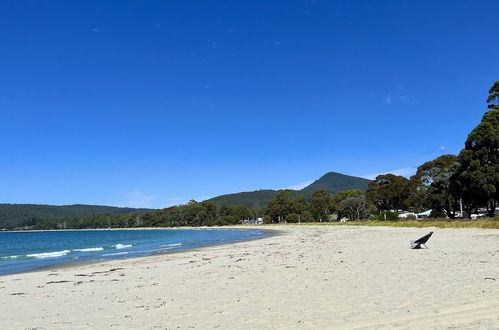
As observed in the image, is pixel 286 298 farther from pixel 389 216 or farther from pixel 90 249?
pixel 389 216

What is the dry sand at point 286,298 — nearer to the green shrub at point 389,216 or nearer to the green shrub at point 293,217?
the green shrub at point 389,216

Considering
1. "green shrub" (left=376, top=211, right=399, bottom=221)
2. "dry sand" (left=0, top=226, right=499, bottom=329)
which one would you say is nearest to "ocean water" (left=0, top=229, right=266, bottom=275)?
"dry sand" (left=0, top=226, right=499, bottom=329)

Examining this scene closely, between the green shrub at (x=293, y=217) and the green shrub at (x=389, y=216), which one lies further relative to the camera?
the green shrub at (x=293, y=217)

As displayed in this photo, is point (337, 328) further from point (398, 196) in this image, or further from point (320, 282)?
point (398, 196)

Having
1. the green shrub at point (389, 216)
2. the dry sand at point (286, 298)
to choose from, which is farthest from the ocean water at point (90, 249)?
the green shrub at point (389, 216)

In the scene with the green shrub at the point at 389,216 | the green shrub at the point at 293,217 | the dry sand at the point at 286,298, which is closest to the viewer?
the dry sand at the point at 286,298

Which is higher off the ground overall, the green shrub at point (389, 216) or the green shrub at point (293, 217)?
the green shrub at point (389, 216)

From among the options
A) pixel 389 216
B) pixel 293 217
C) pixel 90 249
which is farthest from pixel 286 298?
pixel 293 217

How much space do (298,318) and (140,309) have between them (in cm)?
392

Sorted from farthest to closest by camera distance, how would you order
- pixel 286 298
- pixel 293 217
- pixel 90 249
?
1. pixel 293 217
2. pixel 90 249
3. pixel 286 298

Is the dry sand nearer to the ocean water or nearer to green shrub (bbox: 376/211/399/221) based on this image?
the ocean water

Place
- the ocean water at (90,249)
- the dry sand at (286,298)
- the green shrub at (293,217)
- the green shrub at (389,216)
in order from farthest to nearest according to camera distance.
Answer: the green shrub at (293,217) → the green shrub at (389,216) → the ocean water at (90,249) → the dry sand at (286,298)

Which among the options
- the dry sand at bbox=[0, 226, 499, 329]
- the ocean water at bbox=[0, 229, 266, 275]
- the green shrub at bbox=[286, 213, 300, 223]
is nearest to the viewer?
the dry sand at bbox=[0, 226, 499, 329]

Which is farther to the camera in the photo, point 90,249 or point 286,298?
point 90,249
